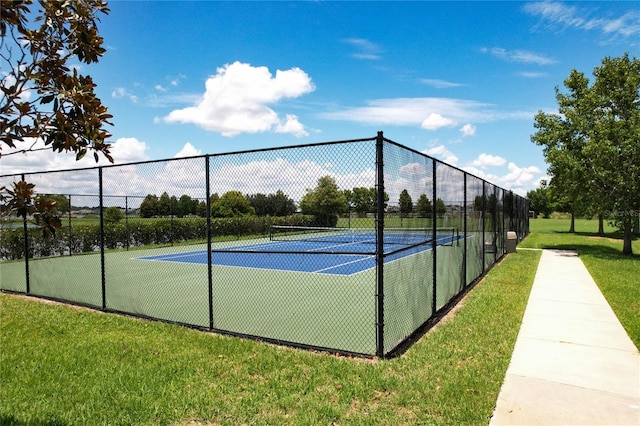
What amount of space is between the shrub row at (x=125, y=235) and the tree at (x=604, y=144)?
12.7 metres

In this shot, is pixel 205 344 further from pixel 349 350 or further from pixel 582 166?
pixel 582 166

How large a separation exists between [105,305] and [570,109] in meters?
18.1

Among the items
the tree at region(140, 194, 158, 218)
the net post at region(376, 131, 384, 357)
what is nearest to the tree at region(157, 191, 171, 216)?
the tree at region(140, 194, 158, 218)

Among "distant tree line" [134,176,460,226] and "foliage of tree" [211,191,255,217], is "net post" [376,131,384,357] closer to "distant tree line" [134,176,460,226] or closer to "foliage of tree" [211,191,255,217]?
"distant tree line" [134,176,460,226]

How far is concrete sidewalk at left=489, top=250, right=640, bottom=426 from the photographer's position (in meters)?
3.43

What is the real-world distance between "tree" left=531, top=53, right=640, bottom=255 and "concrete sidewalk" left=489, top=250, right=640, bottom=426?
9.53 m

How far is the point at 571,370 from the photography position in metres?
4.36

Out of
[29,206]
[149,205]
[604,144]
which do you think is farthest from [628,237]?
[149,205]

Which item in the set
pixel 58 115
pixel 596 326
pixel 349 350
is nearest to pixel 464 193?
pixel 596 326

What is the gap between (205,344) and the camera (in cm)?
511

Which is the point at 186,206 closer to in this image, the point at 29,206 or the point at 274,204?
the point at 274,204

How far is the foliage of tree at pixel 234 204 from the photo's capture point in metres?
7.07

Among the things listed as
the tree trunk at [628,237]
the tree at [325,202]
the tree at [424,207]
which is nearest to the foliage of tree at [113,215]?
the tree at [325,202]

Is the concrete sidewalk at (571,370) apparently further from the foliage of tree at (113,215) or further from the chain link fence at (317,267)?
the foliage of tree at (113,215)
